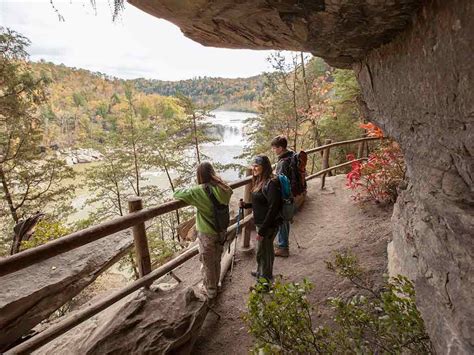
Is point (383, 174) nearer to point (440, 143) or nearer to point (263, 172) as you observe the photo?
point (263, 172)

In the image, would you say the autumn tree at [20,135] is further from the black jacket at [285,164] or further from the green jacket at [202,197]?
the black jacket at [285,164]

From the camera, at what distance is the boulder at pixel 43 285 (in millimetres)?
2707

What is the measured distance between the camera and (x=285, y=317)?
6.02 feet

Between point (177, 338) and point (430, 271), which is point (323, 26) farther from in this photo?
point (177, 338)

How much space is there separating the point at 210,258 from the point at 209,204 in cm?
67

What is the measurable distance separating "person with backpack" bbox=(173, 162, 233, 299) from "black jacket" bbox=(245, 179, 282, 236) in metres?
0.35

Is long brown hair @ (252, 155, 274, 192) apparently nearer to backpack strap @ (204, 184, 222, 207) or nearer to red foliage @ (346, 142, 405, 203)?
backpack strap @ (204, 184, 222, 207)

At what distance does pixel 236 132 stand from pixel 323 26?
45.3 m

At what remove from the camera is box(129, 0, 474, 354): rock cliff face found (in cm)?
169

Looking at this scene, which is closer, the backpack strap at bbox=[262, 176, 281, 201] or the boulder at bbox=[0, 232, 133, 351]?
the boulder at bbox=[0, 232, 133, 351]

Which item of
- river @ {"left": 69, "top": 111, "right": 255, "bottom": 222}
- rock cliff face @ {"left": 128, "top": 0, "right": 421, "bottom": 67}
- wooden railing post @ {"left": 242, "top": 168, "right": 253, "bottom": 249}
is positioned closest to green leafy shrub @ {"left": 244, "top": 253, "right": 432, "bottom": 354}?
rock cliff face @ {"left": 128, "top": 0, "right": 421, "bottom": 67}

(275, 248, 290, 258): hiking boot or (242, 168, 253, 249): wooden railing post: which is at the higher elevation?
(242, 168, 253, 249): wooden railing post

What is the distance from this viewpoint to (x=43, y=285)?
117 inches

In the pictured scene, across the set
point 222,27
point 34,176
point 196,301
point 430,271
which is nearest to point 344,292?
point 430,271
